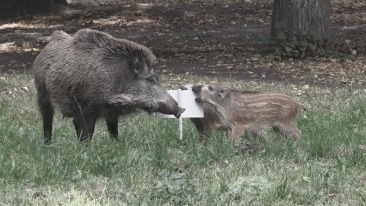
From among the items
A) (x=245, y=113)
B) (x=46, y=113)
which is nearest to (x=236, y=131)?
(x=245, y=113)

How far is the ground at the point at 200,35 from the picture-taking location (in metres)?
13.3

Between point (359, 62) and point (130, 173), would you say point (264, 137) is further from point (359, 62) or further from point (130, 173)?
point (359, 62)

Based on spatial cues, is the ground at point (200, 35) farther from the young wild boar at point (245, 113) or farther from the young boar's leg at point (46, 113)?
the young boar's leg at point (46, 113)

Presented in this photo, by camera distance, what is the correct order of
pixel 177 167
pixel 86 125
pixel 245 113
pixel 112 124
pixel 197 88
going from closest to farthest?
pixel 177 167 < pixel 86 125 < pixel 112 124 < pixel 197 88 < pixel 245 113

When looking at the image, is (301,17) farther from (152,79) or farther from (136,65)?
(136,65)

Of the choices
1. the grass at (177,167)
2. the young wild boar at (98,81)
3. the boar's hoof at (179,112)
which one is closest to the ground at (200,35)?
the grass at (177,167)

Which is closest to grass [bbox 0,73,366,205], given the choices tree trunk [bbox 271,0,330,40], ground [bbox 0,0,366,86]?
ground [bbox 0,0,366,86]

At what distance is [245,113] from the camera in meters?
7.23

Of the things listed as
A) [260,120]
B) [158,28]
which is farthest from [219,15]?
[260,120]

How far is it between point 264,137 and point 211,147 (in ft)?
3.37

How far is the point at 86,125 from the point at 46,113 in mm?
631

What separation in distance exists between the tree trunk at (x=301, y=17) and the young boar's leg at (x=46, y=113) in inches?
317

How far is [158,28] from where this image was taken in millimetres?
19328

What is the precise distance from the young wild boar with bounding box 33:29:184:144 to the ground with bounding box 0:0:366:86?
5.78 meters
